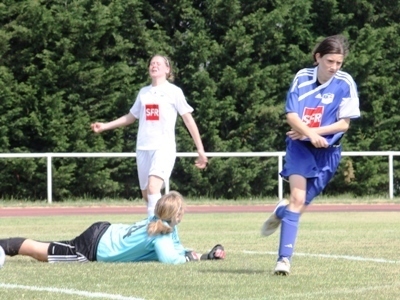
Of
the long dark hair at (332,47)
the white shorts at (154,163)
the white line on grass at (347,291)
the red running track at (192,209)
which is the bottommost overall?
the red running track at (192,209)

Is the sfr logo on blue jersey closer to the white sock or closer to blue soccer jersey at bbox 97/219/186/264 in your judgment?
blue soccer jersey at bbox 97/219/186/264

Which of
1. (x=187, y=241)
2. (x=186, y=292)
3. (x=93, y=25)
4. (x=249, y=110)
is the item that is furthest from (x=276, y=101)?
(x=186, y=292)

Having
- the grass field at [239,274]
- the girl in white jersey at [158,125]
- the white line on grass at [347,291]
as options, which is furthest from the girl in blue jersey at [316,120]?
the girl in white jersey at [158,125]

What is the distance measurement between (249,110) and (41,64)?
5.00 metres

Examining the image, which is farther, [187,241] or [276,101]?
[276,101]

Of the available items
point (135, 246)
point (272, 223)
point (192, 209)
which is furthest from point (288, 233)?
point (192, 209)

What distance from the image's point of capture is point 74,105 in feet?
82.8

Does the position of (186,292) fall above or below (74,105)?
below

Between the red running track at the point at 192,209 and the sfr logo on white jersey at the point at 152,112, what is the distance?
26.4 ft

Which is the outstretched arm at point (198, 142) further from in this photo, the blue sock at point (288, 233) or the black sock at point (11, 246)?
the blue sock at point (288, 233)

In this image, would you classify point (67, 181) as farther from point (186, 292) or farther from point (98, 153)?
point (186, 292)

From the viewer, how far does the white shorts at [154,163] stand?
12.1 m

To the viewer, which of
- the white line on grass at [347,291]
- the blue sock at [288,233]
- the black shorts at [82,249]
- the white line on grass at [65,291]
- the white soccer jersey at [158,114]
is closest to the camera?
the white line on grass at [65,291]

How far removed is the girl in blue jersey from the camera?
913cm
